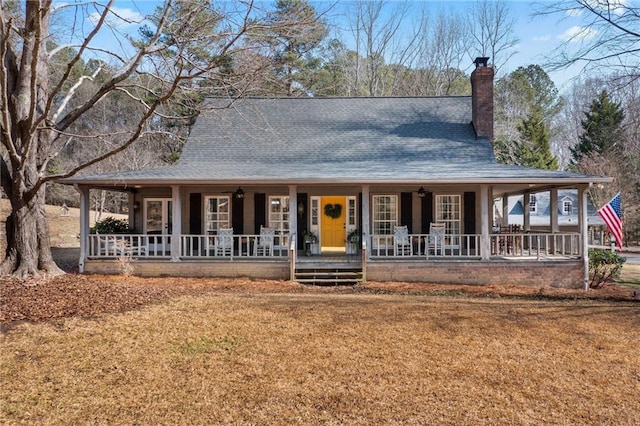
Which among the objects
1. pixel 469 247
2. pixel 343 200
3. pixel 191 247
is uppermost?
pixel 343 200

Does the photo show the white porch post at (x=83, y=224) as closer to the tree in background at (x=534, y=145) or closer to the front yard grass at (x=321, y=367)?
the front yard grass at (x=321, y=367)

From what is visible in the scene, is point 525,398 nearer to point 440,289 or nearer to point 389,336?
point 389,336

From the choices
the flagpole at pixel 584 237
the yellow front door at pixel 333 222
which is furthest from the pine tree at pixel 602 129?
the yellow front door at pixel 333 222

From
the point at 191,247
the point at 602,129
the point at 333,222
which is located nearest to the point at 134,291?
the point at 191,247

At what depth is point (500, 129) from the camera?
3086 centimetres

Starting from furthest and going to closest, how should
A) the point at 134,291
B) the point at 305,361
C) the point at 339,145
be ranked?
1. the point at 339,145
2. the point at 134,291
3. the point at 305,361

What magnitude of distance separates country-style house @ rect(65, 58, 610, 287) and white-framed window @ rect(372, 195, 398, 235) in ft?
0.11

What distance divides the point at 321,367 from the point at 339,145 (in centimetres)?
1113

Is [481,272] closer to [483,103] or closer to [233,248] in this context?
[483,103]

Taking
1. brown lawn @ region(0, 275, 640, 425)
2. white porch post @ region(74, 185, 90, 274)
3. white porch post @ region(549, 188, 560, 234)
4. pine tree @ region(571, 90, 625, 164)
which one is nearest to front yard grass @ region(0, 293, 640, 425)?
brown lawn @ region(0, 275, 640, 425)

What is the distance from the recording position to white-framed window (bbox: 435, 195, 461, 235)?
14.2 metres

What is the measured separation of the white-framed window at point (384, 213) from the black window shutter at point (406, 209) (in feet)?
0.65

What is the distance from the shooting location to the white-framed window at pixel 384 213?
47.1 feet

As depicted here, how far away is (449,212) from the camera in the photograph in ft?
47.0
